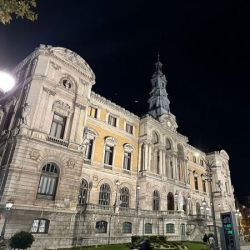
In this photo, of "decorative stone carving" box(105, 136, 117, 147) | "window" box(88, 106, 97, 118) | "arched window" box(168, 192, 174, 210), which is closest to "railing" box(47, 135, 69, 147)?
"window" box(88, 106, 97, 118)

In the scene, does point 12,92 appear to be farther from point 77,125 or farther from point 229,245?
point 229,245

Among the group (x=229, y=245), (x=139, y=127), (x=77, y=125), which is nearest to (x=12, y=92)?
(x=77, y=125)

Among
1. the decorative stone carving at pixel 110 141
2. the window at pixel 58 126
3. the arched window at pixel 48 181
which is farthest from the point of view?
the decorative stone carving at pixel 110 141

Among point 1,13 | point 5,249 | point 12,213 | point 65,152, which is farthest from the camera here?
point 65,152

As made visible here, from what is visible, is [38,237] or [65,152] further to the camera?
[65,152]

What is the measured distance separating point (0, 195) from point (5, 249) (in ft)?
13.8

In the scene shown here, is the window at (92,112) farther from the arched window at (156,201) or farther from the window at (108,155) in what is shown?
the arched window at (156,201)

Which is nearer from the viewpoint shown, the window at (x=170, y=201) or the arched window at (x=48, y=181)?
the arched window at (x=48, y=181)

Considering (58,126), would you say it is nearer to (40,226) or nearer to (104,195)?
(40,226)

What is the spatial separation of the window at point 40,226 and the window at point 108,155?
11923 millimetres

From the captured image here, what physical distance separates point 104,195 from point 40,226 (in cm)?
1009

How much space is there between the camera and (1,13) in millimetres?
8258

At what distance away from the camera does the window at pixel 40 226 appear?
1905cm

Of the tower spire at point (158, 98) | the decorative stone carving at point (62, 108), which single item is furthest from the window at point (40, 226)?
the tower spire at point (158, 98)
